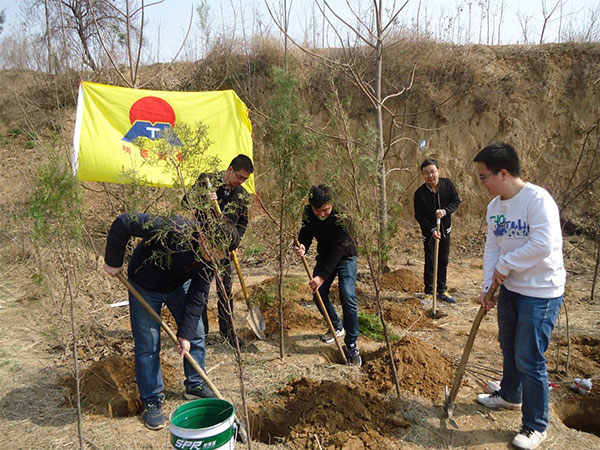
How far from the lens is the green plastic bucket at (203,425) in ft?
7.36

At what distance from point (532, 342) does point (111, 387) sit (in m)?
3.43

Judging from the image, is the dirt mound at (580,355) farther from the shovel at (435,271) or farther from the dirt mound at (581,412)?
the shovel at (435,271)

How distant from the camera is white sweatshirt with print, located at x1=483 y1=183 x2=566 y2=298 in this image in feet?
8.65

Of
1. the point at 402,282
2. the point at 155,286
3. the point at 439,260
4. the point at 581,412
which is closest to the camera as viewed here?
the point at 155,286

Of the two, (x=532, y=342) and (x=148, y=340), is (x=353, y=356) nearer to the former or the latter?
(x=532, y=342)

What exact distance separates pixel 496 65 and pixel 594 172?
147 inches

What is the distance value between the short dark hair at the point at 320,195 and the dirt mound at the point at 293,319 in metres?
1.96

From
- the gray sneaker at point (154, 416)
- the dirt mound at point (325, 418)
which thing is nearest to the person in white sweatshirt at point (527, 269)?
the dirt mound at point (325, 418)

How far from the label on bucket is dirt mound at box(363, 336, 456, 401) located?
→ 179cm

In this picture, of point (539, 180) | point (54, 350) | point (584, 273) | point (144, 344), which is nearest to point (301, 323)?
point (144, 344)

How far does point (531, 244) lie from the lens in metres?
2.64

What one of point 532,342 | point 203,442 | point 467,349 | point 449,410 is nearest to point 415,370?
point 449,410

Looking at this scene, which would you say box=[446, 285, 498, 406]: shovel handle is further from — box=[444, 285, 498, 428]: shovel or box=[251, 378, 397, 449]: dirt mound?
box=[251, 378, 397, 449]: dirt mound

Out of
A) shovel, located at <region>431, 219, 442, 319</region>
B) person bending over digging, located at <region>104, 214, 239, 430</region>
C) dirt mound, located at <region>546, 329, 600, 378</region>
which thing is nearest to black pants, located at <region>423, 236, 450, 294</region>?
shovel, located at <region>431, 219, 442, 319</region>
